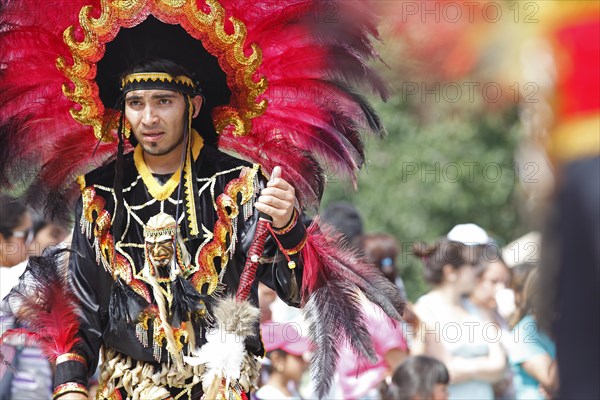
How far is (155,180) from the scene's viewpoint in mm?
5199

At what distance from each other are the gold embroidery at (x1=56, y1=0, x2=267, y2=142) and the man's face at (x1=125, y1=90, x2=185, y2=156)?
28 centimetres

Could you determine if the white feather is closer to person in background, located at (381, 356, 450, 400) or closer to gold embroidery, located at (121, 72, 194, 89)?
gold embroidery, located at (121, 72, 194, 89)

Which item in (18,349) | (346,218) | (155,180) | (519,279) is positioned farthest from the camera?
(346,218)

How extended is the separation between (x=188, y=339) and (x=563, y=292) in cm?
264

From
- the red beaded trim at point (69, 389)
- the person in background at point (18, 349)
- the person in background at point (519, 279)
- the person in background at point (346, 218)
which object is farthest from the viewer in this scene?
the person in background at point (346, 218)

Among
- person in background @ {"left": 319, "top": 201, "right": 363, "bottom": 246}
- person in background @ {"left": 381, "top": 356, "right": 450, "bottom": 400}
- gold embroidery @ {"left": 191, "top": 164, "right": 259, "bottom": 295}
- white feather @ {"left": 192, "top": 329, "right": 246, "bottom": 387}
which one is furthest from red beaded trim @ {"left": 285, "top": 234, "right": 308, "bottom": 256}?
person in background @ {"left": 319, "top": 201, "right": 363, "bottom": 246}

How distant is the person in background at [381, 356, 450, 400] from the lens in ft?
24.5

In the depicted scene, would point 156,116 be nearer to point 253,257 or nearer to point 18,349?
point 253,257

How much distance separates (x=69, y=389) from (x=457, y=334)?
3523 mm

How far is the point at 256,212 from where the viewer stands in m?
5.14

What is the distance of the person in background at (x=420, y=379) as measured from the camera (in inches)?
294

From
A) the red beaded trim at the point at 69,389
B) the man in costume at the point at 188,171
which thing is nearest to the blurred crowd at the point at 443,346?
the man in costume at the point at 188,171

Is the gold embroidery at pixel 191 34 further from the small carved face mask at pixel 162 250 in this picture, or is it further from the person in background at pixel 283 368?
the person in background at pixel 283 368

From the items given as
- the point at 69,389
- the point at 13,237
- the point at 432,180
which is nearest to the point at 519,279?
the point at 13,237
